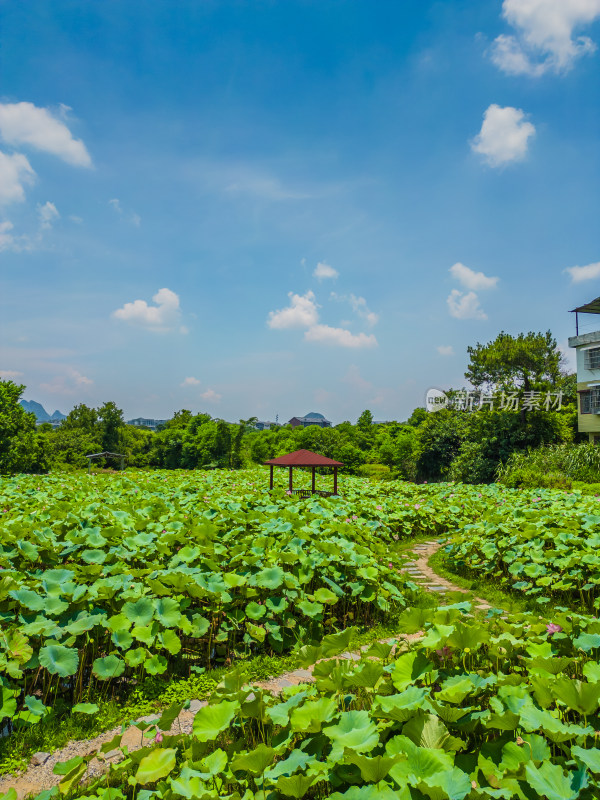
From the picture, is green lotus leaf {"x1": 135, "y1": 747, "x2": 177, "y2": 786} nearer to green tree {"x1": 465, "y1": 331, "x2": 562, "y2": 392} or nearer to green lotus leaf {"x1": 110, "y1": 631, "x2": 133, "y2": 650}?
green lotus leaf {"x1": 110, "y1": 631, "x2": 133, "y2": 650}

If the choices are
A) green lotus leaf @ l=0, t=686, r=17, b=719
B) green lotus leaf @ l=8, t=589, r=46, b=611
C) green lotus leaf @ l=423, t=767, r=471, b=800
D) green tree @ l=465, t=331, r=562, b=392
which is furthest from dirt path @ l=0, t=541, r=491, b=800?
green tree @ l=465, t=331, r=562, b=392

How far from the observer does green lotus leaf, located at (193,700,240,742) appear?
6.04 feet

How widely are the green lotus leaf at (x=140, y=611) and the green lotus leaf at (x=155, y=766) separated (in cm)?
118

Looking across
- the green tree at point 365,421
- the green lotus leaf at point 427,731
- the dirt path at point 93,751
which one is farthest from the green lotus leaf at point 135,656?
the green tree at point 365,421

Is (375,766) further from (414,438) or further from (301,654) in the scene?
(414,438)

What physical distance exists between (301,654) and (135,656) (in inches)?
41.7

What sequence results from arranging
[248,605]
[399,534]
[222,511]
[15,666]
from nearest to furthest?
[15,666], [248,605], [222,511], [399,534]

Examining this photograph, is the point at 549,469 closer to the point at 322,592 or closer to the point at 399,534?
the point at 399,534

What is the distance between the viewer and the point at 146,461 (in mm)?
33500

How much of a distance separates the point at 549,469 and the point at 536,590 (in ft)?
34.8

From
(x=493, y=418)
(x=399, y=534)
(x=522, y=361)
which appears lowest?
(x=399, y=534)

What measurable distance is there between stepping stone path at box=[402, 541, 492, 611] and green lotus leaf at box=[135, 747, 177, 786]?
3297mm

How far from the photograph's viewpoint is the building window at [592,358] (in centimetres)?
1897

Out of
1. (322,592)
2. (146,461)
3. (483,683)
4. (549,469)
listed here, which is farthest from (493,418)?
(146,461)
